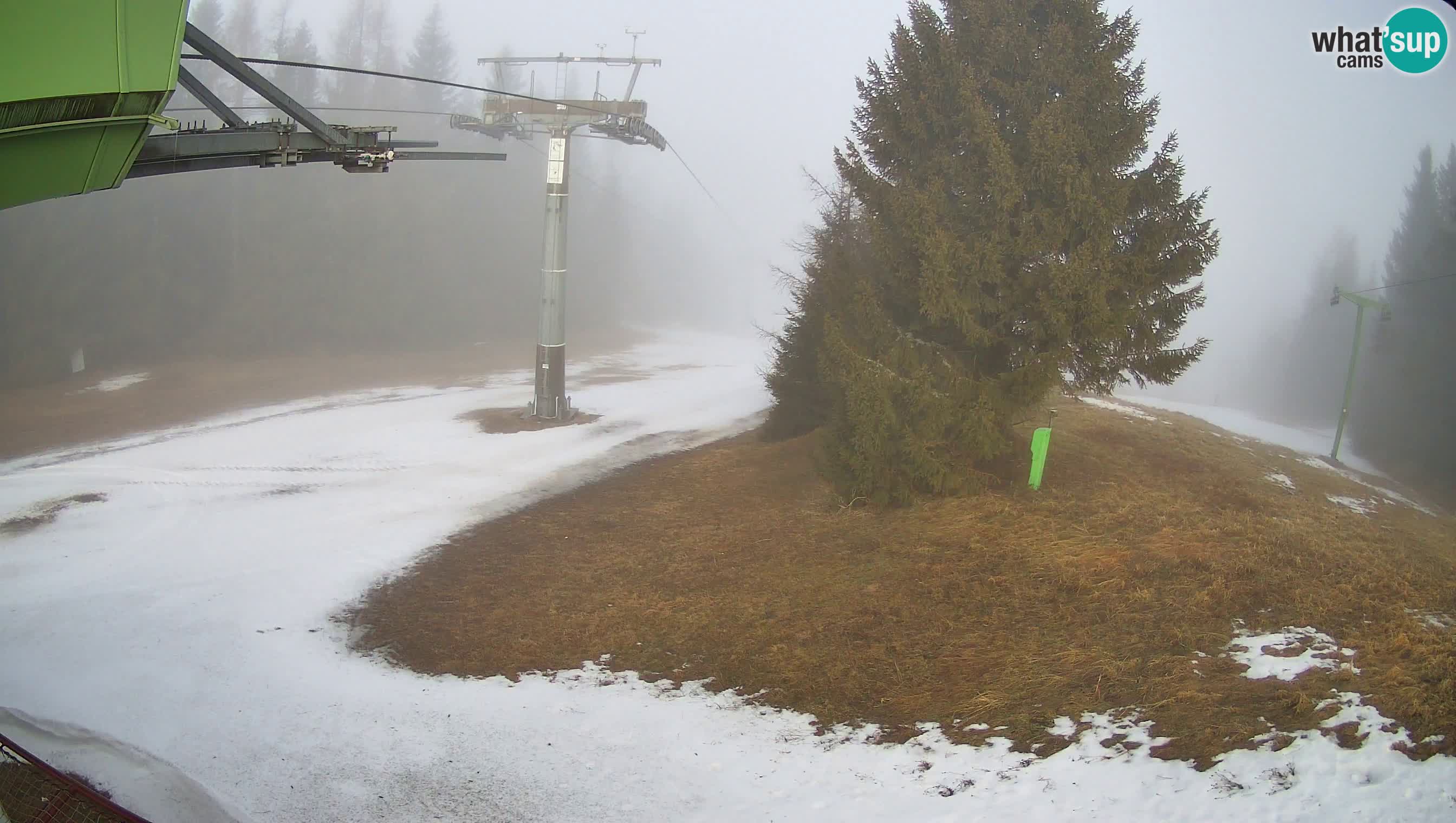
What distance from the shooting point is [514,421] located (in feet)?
71.7

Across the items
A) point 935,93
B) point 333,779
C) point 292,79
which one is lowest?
point 333,779

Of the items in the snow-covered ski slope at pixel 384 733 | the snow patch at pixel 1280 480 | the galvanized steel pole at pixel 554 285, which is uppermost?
the galvanized steel pole at pixel 554 285

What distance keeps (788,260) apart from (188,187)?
75567 millimetres

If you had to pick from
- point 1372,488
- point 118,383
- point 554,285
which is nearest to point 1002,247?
point 1372,488

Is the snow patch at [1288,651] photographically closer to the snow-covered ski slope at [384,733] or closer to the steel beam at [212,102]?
the snow-covered ski slope at [384,733]

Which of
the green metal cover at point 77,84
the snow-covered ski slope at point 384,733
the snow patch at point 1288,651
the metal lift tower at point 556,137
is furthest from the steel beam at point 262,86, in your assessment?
the metal lift tower at point 556,137

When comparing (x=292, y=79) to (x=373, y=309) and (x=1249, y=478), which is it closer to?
(x=373, y=309)

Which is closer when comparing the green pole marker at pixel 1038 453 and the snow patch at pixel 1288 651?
the snow patch at pixel 1288 651

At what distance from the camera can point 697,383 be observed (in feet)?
101

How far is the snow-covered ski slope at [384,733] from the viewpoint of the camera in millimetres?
5699

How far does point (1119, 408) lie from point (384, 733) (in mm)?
19479

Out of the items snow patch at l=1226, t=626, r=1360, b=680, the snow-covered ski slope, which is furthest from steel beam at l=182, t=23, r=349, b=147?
snow patch at l=1226, t=626, r=1360, b=680

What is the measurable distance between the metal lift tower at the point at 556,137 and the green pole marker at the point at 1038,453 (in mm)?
12224

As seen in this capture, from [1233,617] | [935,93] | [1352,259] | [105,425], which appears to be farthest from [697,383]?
[1352,259]
